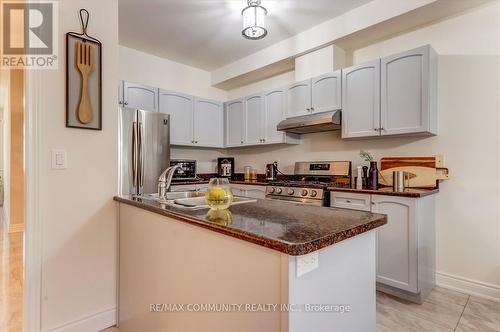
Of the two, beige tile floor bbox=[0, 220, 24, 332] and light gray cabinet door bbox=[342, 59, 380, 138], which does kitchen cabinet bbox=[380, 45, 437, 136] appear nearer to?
light gray cabinet door bbox=[342, 59, 380, 138]

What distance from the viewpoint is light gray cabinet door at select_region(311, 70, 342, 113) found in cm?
295

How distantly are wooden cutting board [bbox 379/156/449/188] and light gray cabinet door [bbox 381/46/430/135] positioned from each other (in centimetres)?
35

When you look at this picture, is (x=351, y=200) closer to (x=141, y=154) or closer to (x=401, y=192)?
(x=401, y=192)

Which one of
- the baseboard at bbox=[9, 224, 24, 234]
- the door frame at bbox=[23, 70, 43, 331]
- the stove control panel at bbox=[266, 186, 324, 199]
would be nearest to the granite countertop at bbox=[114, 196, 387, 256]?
the door frame at bbox=[23, 70, 43, 331]

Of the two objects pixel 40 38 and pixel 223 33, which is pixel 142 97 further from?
pixel 40 38

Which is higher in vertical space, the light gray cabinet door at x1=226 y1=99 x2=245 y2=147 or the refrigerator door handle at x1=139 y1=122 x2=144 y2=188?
the light gray cabinet door at x1=226 y1=99 x2=245 y2=147

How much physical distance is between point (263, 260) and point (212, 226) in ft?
0.80

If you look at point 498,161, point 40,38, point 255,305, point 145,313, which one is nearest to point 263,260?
point 255,305

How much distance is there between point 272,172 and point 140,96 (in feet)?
6.55

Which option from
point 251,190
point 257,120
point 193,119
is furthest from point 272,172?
point 193,119

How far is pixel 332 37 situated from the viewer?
116 inches

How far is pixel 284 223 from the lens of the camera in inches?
40.8

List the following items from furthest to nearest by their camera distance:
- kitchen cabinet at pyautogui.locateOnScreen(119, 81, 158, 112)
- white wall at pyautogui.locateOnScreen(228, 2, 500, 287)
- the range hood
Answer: kitchen cabinet at pyautogui.locateOnScreen(119, 81, 158, 112)
the range hood
white wall at pyautogui.locateOnScreen(228, 2, 500, 287)

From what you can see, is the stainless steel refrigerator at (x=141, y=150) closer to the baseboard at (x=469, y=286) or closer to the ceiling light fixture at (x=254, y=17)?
the ceiling light fixture at (x=254, y=17)
